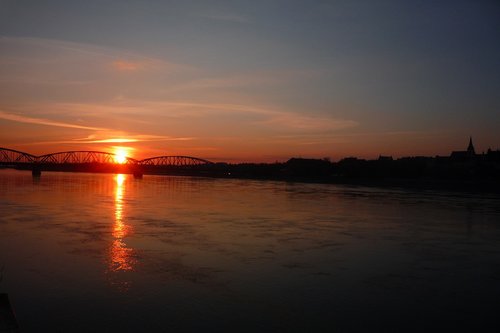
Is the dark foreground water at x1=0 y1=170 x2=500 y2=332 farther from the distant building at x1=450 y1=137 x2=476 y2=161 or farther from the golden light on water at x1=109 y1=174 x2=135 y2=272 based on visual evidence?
the distant building at x1=450 y1=137 x2=476 y2=161

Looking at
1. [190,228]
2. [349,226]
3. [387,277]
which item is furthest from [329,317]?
[349,226]

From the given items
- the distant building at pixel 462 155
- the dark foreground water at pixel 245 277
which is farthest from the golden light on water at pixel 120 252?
the distant building at pixel 462 155

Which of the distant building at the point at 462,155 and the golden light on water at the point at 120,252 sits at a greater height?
the distant building at the point at 462,155

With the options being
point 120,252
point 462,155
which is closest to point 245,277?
point 120,252

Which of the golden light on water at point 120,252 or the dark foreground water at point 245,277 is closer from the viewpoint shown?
the dark foreground water at point 245,277

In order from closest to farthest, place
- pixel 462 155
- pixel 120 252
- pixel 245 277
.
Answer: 1. pixel 245 277
2. pixel 120 252
3. pixel 462 155

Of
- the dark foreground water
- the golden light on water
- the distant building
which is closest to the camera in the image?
the dark foreground water

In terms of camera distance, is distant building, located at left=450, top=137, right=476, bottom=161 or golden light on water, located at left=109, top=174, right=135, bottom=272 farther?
distant building, located at left=450, top=137, right=476, bottom=161

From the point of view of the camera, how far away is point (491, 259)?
12062 millimetres

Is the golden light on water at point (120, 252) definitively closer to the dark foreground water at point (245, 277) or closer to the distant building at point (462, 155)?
the dark foreground water at point (245, 277)

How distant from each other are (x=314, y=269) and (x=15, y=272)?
641cm

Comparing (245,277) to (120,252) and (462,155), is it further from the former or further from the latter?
(462,155)

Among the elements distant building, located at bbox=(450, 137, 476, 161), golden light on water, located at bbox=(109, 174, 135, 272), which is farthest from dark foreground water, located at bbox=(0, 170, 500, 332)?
distant building, located at bbox=(450, 137, 476, 161)

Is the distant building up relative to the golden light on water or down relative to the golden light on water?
up
